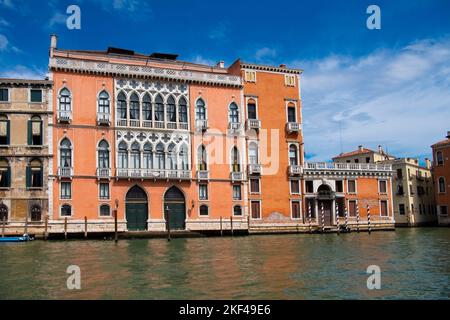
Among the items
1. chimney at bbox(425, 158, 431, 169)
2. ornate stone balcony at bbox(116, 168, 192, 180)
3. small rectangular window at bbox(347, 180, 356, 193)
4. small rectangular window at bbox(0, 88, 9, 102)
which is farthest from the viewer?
chimney at bbox(425, 158, 431, 169)

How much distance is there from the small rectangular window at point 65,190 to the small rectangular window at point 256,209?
1183 centimetres

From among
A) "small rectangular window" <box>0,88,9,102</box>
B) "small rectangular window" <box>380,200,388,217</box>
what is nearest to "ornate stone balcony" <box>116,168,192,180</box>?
"small rectangular window" <box>0,88,9,102</box>

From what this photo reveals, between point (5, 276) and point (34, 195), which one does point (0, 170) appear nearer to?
point (34, 195)

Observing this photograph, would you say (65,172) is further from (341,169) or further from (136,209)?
(341,169)

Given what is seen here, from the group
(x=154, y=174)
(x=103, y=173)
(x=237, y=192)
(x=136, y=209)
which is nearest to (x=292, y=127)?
(x=237, y=192)

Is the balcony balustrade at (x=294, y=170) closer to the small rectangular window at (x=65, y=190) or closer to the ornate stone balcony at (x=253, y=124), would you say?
the ornate stone balcony at (x=253, y=124)

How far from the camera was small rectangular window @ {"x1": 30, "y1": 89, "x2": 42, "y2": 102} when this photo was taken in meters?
29.9

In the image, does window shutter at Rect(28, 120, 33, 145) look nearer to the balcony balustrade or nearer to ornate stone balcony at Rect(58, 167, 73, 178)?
ornate stone balcony at Rect(58, 167, 73, 178)

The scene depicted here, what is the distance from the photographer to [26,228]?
28219 millimetres

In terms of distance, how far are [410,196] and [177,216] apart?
2512cm

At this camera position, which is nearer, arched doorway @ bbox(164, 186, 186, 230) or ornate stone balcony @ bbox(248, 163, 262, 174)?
arched doorway @ bbox(164, 186, 186, 230)

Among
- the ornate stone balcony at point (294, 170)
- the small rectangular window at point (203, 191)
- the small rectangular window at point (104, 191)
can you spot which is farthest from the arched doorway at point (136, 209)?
the ornate stone balcony at point (294, 170)

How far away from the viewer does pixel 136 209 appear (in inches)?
1242

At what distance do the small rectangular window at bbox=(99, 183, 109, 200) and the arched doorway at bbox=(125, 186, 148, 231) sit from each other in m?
1.22
